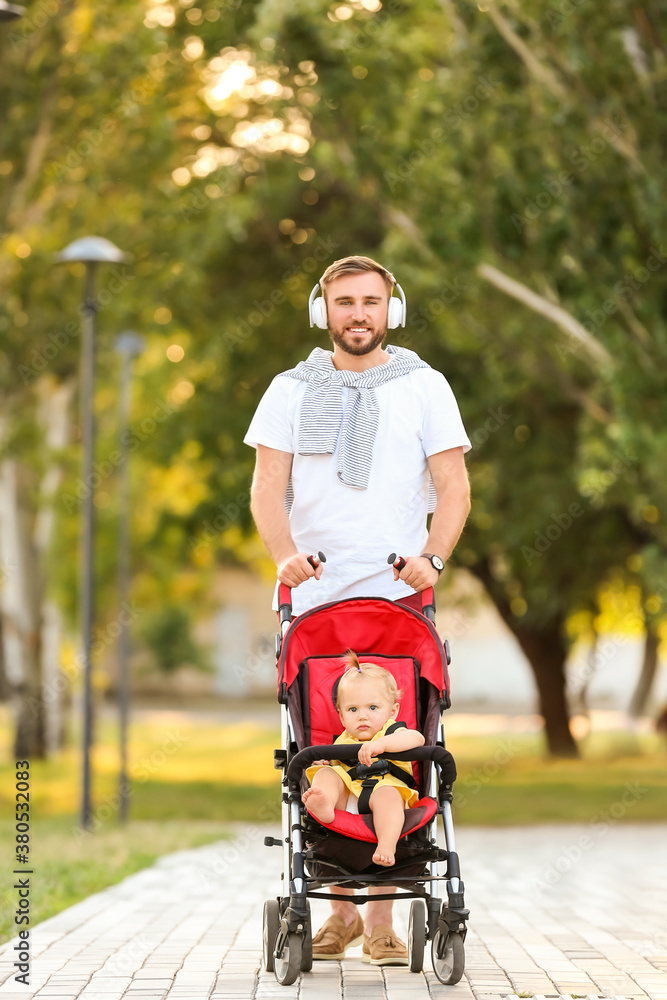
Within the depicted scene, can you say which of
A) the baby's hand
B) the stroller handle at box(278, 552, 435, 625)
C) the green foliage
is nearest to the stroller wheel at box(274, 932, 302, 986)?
the baby's hand

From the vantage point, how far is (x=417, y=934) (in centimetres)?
533

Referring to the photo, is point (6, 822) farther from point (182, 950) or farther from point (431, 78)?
point (182, 950)

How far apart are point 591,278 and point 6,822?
835cm

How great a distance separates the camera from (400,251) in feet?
55.1

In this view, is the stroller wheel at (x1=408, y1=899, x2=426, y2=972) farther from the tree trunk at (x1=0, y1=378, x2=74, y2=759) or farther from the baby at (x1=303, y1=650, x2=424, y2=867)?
the tree trunk at (x1=0, y1=378, x2=74, y2=759)

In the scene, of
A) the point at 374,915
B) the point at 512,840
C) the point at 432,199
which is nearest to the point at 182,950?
the point at 374,915

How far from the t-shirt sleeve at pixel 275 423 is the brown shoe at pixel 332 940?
180cm

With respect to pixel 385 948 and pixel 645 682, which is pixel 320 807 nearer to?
pixel 385 948

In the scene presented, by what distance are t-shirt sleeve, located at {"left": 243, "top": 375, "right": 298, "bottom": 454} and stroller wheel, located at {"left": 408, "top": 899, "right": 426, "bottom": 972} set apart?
66.5 inches

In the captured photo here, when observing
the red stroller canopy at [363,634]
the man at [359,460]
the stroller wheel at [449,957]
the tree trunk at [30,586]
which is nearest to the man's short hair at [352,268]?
the man at [359,460]

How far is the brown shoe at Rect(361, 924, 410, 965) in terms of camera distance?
221 inches

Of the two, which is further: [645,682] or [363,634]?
[645,682]

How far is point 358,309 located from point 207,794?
681 inches

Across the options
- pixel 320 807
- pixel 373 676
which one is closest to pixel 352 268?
pixel 373 676
